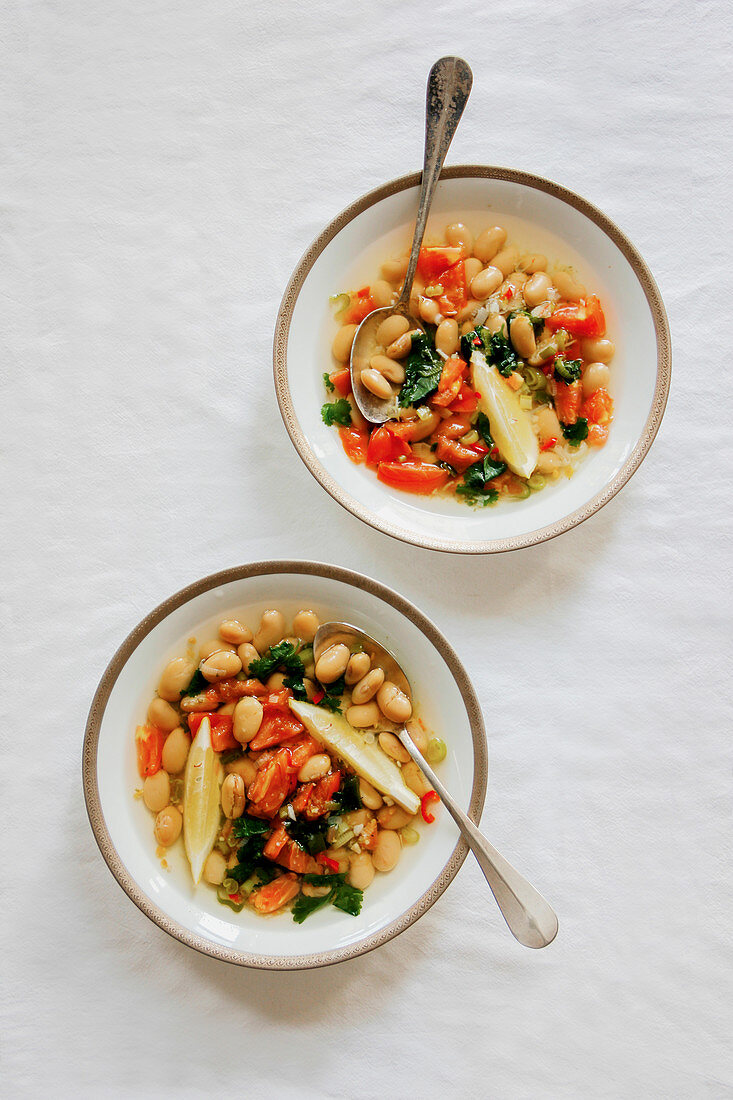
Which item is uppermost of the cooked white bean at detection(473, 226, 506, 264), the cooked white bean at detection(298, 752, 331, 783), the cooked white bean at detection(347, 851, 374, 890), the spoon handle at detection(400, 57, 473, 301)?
the spoon handle at detection(400, 57, 473, 301)

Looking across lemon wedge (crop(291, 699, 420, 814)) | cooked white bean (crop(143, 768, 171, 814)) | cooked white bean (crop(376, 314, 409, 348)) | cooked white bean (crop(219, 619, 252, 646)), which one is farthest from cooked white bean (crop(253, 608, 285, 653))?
cooked white bean (crop(376, 314, 409, 348))

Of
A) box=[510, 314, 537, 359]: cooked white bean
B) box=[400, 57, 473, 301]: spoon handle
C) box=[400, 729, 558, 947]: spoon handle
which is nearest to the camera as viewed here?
box=[400, 729, 558, 947]: spoon handle

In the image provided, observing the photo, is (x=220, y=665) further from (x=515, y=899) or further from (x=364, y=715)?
(x=515, y=899)

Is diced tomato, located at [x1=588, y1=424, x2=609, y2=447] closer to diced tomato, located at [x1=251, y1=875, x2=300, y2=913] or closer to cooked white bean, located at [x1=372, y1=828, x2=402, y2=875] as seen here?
cooked white bean, located at [x1=372, y1=828, x2=402, y2=875]

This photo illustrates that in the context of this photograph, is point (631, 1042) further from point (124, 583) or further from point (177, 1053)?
point (124, 583)

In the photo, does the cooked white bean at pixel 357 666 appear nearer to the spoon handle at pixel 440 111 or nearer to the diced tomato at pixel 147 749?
the diced tomato at pixel 147 749

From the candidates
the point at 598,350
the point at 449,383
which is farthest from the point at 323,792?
the point at 598,350
